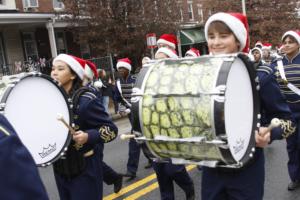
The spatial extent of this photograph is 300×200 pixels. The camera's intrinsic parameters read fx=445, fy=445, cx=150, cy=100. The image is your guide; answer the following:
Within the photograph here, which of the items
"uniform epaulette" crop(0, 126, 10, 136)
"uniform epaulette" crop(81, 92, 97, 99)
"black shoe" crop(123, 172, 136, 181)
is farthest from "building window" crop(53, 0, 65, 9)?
"uniform epaulette" crop(0, 126, 10, 136)

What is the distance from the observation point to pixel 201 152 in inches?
101

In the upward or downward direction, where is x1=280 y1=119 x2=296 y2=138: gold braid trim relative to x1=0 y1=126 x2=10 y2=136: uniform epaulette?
downward

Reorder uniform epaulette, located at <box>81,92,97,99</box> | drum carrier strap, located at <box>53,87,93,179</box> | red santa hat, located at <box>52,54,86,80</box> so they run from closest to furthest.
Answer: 1. drum carrier strap, located at <box>53,87,93,179</box>
2. uniform epaulette, located at <box>81,92,97,99</box>
3. red santa hat, located at <box>52,54,86,80</box>

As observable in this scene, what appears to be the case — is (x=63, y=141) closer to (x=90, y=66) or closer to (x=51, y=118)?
(x=51, y=118)

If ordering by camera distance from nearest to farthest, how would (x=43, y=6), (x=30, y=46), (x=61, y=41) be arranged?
(x=30, y=46) < (x=43, y=6) < (x=61, y=41)

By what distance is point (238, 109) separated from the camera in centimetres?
261

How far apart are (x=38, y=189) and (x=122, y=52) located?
54.2ft

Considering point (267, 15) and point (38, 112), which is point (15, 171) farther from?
point (267, 15)

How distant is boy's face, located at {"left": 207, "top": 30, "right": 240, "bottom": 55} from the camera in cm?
288

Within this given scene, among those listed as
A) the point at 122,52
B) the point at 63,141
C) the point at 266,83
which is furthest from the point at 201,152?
the point at 122,52

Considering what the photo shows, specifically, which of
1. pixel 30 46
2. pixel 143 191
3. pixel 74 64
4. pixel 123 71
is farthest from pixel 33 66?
pixel 74 64

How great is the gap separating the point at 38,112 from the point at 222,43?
1.45 meters

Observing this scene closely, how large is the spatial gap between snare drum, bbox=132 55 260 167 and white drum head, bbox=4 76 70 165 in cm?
87

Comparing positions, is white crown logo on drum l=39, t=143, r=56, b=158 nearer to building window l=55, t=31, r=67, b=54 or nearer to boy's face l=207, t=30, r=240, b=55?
boy's face l=207, t=30, r=240, b=55
